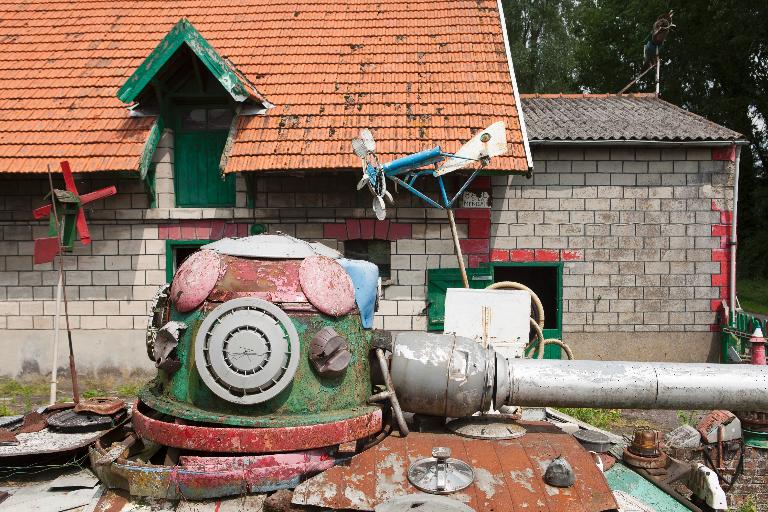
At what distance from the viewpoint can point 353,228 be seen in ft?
31.5

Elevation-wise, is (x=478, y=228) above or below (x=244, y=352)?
above

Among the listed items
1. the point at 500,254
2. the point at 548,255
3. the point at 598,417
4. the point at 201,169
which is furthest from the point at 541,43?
the point at 598,417

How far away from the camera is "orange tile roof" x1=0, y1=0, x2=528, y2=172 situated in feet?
30.2

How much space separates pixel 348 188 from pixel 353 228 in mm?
599

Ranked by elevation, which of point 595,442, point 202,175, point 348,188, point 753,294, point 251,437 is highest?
point 202,175

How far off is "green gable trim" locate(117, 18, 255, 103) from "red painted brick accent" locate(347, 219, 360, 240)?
2533mm

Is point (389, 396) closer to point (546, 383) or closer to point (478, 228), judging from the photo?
point (546, 383)

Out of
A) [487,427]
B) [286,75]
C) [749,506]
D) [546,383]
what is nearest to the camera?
[546,383]

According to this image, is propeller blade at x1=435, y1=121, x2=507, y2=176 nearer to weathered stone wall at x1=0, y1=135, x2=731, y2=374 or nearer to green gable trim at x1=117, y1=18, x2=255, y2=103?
weathered stone wall at x1=0, y1=135, x2=731, y2=374

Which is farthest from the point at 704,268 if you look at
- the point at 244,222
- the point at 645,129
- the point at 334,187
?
the point at 244,222

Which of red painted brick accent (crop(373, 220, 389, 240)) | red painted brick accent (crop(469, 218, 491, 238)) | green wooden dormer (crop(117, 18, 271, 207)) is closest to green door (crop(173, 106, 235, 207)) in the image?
green wooden dormer (crop(117, 18, 271, 207))

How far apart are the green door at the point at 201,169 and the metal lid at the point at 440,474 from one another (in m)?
7.04

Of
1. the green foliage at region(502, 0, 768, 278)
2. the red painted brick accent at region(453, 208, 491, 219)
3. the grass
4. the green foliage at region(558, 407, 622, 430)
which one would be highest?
the green foliage at region(502, 0, 768, 278)

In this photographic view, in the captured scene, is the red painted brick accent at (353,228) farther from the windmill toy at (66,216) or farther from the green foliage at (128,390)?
the green foliage at (128,390)
